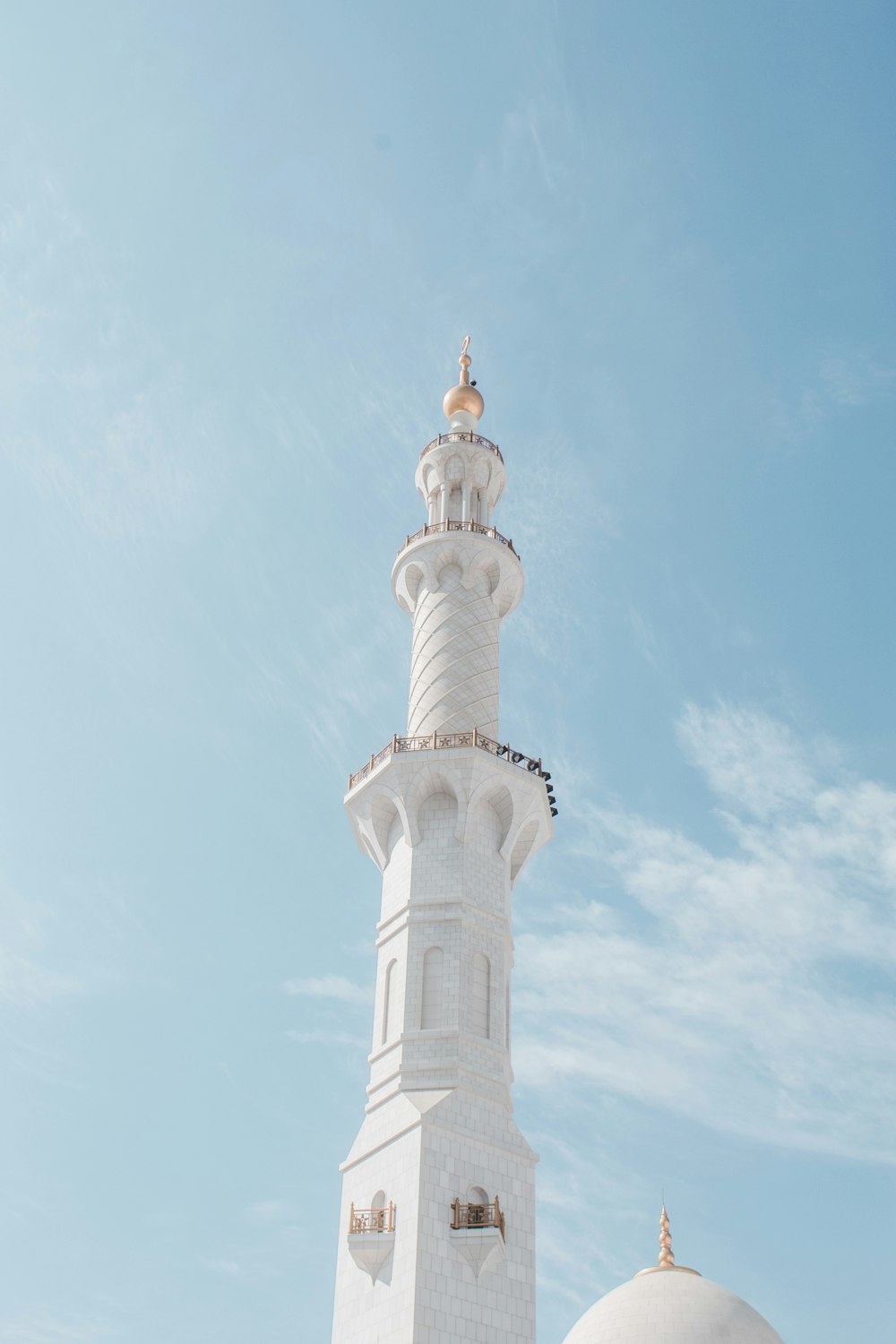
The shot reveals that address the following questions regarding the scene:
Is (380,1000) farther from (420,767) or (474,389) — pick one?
(474,389)

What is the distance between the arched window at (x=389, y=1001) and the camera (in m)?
32.7

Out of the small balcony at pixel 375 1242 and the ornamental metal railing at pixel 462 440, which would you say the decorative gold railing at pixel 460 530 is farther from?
the small balcony at pixel 375 1242

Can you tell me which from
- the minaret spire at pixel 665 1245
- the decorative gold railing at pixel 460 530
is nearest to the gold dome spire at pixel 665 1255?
the minaret spire at pixel 665 1245

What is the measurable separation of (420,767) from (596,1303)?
1798 cm

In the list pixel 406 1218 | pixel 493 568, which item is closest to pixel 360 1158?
pixel 406 1218

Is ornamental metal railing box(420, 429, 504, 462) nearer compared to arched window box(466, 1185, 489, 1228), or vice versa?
arched window box(466, 1185, 489, 1228)

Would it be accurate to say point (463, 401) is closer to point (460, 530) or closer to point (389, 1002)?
point (460, 530)

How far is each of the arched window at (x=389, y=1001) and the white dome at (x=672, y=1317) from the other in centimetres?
1295

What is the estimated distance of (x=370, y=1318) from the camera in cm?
2847

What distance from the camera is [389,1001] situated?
33125 mm

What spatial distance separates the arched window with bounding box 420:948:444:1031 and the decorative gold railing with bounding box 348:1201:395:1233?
405 centimetres

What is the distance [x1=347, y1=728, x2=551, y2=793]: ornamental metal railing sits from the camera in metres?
35.4

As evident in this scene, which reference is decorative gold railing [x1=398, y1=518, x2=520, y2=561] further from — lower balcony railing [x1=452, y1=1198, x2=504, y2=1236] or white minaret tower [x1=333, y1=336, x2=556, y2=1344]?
lower balcony railing [x1=452, y1=1198, x2=504, y2=1236]

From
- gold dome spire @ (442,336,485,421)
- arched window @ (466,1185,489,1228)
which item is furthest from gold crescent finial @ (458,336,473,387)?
arched window @ (466,1185,489,1228)
